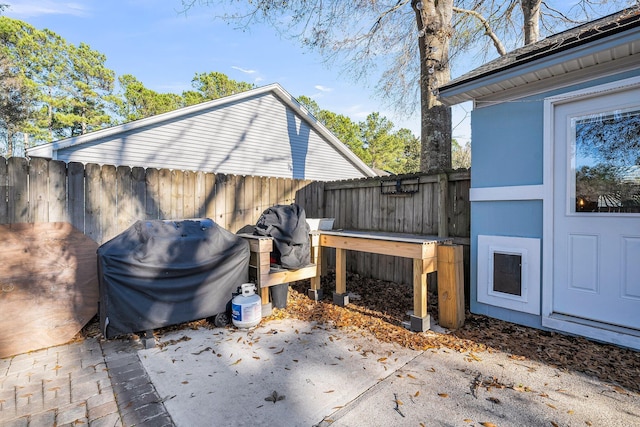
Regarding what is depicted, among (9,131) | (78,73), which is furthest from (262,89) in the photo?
(78,73)

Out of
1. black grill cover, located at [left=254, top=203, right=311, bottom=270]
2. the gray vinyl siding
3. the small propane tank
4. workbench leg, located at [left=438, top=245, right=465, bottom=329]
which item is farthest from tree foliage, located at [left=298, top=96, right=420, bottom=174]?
the small propane tank

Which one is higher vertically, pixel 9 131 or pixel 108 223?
pixel 9 131

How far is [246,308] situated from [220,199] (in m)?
1.93

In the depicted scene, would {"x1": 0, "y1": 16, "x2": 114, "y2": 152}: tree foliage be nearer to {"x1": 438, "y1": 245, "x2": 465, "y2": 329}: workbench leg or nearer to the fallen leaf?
the fallen leaf

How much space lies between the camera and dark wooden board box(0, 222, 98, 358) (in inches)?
114

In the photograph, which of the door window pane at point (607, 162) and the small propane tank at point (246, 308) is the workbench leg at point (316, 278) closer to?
the small propane tank at point (246, 308)

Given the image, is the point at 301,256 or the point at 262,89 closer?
the point at 301,256

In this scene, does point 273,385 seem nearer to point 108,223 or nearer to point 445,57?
point 108,223

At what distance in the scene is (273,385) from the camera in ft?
7.61

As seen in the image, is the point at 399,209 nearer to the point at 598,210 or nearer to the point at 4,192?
the point at 598,210

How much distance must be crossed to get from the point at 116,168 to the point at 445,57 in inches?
231

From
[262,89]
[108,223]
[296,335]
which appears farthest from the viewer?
[262,89]

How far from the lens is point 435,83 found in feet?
18.9

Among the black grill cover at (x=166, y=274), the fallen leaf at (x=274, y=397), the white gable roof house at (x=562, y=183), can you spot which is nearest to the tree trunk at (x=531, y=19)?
the white gable roof house at (x=562, y=183)
